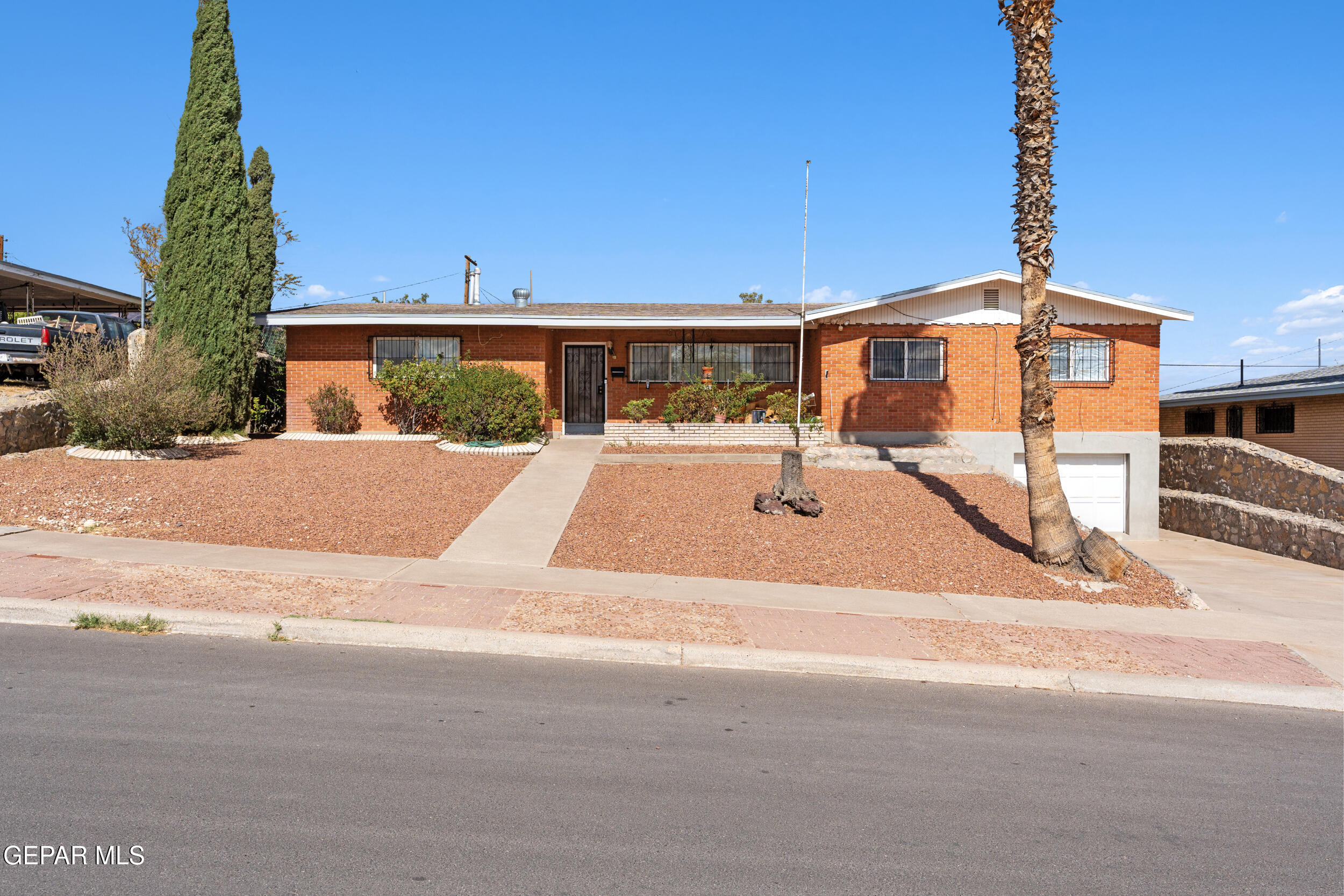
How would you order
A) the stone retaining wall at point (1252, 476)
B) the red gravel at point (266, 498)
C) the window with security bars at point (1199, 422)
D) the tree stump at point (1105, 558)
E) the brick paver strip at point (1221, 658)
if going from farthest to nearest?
the window with security bars at point (1199, 422)
the stone retaining wall at point (1252, 476)
the red gravel at point (266, 498)
the tree stump at point (1105, 558)
the brick paver strip at point (1221, 658)

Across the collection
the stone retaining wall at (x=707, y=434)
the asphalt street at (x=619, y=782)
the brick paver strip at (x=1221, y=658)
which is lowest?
the brick paver strip at (x=1221, y=658)

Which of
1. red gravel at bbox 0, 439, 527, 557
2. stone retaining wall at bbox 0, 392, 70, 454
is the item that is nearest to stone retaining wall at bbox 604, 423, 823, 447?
red gravel at bbox 0, 439, 527, 557

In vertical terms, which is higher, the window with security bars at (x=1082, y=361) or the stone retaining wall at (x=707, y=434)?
the window with security bars at (x=1082, y=361)

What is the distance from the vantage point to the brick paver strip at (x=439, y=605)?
287 inches

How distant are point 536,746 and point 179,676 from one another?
2.73m

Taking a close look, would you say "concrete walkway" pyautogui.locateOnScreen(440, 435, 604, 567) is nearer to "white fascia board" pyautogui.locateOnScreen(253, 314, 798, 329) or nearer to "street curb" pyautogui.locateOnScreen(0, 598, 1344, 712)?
"street curb" pyautogui.locateOnScreen(0, 598, 1344, 712)

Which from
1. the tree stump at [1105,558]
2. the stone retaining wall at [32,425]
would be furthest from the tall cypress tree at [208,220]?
the tree stump at [1105,558]

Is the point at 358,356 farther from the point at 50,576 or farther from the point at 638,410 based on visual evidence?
the point at 50,576

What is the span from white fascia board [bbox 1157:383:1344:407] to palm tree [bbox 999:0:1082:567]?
11.2m

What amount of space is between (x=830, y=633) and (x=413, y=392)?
44.2 ft

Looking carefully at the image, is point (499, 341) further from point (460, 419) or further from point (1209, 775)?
point (1209, 775)

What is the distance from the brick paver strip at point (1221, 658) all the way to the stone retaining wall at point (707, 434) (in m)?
9.86

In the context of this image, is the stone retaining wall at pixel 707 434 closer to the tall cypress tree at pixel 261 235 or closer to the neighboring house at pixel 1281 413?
the tall cypress tree at pixel 261 235

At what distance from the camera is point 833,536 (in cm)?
1134
